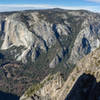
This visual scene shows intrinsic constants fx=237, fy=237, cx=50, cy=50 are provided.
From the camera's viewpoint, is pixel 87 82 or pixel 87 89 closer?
pixel 87 89

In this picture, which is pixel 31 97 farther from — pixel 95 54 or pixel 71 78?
pixel 95 54

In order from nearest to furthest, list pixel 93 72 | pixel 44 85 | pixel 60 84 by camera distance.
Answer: pixel 93 72 → pixel 60 84 → pixel 44 85

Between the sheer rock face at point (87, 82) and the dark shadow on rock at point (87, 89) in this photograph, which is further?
the sheer rock face at point (87, 82)

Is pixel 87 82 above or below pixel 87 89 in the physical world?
above

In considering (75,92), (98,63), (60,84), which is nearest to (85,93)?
(75,92)

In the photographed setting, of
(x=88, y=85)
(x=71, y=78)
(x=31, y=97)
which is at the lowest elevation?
(x=31, y=97)

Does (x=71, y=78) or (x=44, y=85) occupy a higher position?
(x=71, y=78)

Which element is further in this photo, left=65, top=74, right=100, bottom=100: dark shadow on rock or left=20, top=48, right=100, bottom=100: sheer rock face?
left=20, top=48, right=100, bottom=100: sheer rock face

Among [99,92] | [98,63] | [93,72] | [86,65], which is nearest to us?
[99,92]
